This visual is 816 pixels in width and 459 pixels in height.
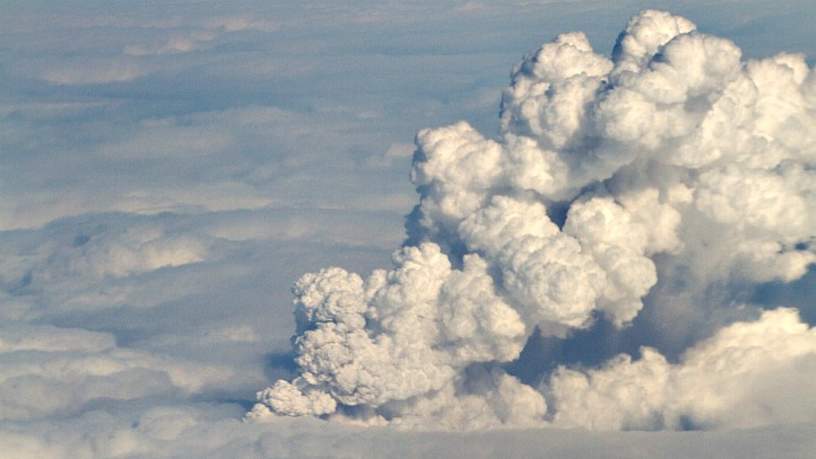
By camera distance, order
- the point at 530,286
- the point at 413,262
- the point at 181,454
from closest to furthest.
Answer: the point at 530,286
the point at 413,262
the point at 181,454

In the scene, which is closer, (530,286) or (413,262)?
(530,286)

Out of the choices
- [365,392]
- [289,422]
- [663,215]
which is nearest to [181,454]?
[289,422]

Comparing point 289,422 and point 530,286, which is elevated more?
point 530,286

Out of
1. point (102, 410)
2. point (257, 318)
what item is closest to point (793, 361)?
point (102, 410)

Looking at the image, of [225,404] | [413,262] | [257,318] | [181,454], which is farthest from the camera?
[257,318]

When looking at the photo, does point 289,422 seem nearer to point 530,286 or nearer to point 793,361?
point 530,286

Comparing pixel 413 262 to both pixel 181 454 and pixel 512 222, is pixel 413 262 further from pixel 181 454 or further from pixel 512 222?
pixel 181 454

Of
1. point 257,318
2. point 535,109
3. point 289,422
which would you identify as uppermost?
point 535,109
